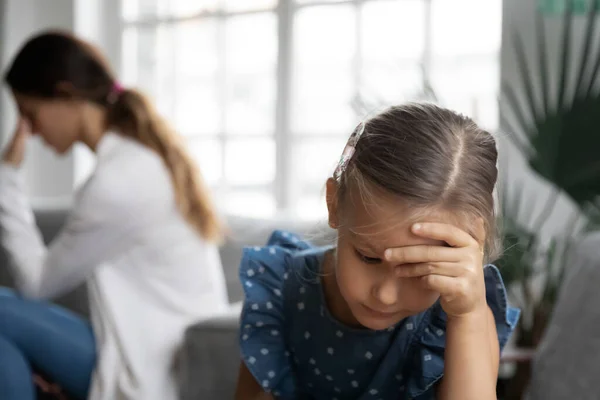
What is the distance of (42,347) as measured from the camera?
1947 mm

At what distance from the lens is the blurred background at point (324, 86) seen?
7.14 feet

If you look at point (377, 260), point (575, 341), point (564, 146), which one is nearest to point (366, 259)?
point (377, 260)

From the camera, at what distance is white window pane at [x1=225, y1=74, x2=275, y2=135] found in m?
3.69

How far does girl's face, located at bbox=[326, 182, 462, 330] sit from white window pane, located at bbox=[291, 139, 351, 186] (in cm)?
254

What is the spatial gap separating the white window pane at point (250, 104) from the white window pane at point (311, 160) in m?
0.18

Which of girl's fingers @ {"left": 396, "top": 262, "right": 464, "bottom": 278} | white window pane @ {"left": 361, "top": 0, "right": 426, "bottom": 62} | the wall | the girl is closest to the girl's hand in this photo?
girl's fingers @ {"left": 396, "top": 262, "right": 464, "bottom": 278}

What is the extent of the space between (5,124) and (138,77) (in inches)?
31.7

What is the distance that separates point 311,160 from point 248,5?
0.83 m

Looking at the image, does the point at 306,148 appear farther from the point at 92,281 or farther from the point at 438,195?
the point at 438,195

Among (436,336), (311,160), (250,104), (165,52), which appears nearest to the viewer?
(436,336)

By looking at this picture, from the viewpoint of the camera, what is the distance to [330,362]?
125 centimetres

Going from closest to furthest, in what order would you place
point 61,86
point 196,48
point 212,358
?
point 212,358 → point 61,86 → point 196,48

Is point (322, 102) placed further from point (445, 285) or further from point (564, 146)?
point (445, 285)

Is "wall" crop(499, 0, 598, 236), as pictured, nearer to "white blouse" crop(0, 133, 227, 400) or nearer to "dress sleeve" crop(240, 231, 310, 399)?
"white blouse" crop(0, 133, 227, 400)
